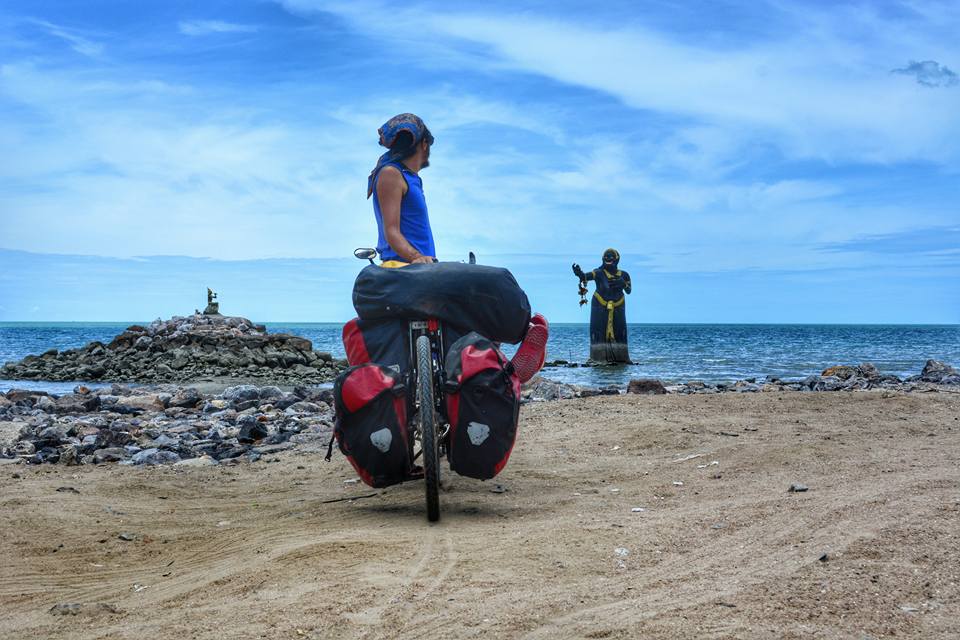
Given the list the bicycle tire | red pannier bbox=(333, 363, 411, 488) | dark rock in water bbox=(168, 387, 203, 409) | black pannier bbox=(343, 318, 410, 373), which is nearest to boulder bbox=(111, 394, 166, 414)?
dark rock in water bbox=(168, 387, 203, 409)

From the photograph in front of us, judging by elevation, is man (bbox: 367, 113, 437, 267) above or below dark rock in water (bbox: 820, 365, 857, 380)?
above

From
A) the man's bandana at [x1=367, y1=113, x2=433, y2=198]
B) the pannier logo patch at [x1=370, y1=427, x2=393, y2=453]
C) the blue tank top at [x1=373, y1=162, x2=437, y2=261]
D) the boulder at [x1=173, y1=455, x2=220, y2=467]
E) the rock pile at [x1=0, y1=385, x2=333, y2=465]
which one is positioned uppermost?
the man's bandana at [x1=367, y1=113, x2=433, y2=198]

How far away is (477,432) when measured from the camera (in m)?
4.48

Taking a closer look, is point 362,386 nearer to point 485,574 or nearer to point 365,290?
point 365,290

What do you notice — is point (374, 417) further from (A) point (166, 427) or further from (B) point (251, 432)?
(A) point (166, 427)

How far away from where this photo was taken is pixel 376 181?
504 cm

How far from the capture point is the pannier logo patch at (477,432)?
14.7 feet

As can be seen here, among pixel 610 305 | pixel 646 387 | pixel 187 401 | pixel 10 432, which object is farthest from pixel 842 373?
pixel 10 432

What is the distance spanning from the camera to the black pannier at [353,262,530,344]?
4773 millimetres

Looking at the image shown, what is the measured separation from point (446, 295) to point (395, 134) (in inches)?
42.7

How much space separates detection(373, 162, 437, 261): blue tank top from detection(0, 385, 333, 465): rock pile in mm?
3135

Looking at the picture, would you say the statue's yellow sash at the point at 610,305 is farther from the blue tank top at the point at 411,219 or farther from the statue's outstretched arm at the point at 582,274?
the blue tank top at the point at 411,219

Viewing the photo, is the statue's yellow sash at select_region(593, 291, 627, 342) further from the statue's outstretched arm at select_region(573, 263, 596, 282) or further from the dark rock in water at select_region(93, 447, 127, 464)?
the dark rock in water at select_region(93, 447, 127, 464)

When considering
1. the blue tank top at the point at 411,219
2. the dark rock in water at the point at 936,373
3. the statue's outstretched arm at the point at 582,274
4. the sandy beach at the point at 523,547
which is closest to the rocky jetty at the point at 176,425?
the sandy beach at the point at 523,547
